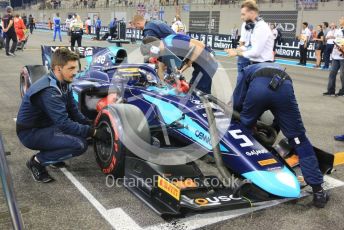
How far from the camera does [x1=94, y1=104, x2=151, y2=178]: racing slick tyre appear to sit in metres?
3.60

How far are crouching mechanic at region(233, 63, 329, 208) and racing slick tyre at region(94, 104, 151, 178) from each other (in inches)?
39.7

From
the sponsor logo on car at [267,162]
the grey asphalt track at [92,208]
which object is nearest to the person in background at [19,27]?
the grey asphalt track at [92,208]

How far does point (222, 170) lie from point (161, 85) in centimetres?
153

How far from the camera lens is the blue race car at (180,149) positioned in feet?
10.2

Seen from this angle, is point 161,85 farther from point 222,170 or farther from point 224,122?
point 222,170

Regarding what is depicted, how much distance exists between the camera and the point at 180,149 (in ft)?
13.1

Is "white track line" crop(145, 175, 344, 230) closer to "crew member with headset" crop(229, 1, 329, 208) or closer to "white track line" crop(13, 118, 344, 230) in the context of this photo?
"white track line" crop(13, 118, 344, 230)

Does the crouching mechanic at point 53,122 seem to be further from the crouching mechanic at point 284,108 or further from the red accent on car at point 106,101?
the crouching mechanic at point 284,108

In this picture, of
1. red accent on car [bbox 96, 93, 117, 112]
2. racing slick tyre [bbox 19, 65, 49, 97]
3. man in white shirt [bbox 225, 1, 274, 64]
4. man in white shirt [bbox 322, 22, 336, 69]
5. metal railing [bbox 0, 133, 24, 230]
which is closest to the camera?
metal railing [bbox 0, 133, 24, 230]

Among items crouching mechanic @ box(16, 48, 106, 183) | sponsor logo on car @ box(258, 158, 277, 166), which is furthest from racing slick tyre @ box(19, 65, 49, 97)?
sponsor logo on car @ box(258, 158, 277, 166)

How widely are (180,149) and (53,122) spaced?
1263 mm

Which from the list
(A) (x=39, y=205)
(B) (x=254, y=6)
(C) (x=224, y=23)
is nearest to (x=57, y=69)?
(A) (x=39, y=205)

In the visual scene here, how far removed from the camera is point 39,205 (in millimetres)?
3314

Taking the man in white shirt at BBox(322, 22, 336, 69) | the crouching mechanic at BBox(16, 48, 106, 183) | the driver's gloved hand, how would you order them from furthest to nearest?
the man in white shirt at BBox(322, 22, 336, 69), the driver's gloved hand, the crouching mechanic at BBox(16, 48, 106, 183)
